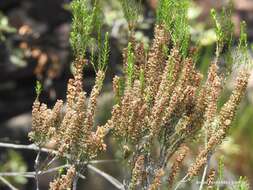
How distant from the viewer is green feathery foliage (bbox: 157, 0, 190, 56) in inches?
109

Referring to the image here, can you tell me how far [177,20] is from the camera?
2.76 m

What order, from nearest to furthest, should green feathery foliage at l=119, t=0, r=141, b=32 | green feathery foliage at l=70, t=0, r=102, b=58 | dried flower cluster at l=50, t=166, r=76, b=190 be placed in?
dried flower cluster at l=50, t=166, r=76, b=190
green feathery foliage at l=70, t=0, r=102, b=58
green feathery foliage at l=119, t=0, r=141, b=32

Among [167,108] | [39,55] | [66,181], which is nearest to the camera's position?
[66,181]

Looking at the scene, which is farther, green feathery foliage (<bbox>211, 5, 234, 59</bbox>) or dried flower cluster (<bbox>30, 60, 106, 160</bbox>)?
green feathery foliage (<bbox>211, 5, 234, 59</bbox>)

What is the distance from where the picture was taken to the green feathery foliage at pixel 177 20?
109 inches

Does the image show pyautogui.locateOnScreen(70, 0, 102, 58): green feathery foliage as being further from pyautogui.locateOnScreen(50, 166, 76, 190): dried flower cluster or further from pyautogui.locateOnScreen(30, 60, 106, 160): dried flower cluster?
pyautogui.locateOnScreen(50, 166, 76, 190): dried flower cluster

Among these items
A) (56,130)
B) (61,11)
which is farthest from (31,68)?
(56,130)

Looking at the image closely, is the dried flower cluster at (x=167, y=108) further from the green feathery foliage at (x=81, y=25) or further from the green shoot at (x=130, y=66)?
the green feathery foliage at (x=81, y=25)

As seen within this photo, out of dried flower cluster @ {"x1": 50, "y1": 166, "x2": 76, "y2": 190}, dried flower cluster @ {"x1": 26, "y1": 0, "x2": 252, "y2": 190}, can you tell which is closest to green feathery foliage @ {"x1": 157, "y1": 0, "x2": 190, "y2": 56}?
dried flower cluster @ {"x1": 26, "y1": 0, "x2": 252, "y2": 190}

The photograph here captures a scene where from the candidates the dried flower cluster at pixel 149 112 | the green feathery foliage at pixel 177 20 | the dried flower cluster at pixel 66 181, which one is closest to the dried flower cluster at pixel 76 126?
the dried flower cluster at pixel 149 112

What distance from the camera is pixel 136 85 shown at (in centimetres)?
277

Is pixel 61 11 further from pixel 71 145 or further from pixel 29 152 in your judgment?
pixel 71 145

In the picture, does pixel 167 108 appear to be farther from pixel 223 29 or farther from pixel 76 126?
pixel 223 29

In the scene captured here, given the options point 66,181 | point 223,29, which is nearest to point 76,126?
point 66,181
